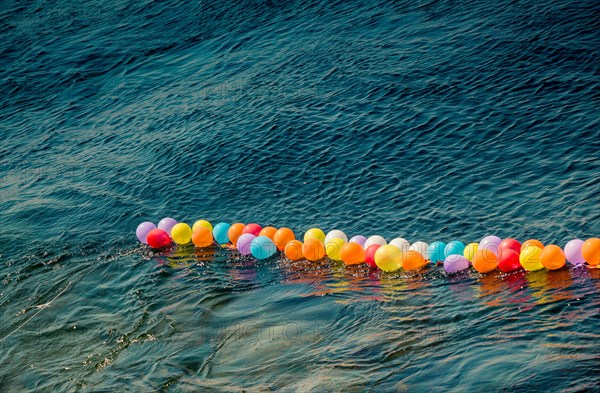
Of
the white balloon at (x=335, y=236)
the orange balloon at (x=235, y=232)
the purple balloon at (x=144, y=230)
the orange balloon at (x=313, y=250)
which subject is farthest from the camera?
the purple balloon at (x=144, y=230)

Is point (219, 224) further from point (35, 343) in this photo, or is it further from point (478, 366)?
point (478, 366)

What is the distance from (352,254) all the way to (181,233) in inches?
156

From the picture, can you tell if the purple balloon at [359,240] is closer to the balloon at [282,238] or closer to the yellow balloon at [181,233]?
the balloon at [282,238]

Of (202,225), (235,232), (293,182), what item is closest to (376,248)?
(235,232)

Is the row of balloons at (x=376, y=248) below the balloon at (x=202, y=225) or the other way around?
below

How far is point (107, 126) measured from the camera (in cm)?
2220

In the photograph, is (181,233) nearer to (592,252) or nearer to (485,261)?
(485,261)

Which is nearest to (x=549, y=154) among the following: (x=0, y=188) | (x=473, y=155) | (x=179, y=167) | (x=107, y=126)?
(x=473, y=155)

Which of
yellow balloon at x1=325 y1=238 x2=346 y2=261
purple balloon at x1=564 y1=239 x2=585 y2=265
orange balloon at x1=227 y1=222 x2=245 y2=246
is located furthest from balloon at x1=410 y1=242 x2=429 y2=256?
orange balloon at x1=227 y1=222 x2=245 y2=246

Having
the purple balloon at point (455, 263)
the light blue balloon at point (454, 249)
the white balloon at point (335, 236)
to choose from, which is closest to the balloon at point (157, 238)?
the white balloon at point (335, 236)

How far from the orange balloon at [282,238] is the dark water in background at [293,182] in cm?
43

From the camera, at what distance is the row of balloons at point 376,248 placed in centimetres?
1169

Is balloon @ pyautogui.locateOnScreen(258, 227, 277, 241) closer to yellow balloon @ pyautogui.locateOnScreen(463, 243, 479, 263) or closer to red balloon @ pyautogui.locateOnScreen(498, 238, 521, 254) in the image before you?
yellow balloon @ pyautogui.locateOnScreen(463, 243, 479, 263)

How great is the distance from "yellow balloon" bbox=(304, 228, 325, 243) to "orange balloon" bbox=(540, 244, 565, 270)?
14.4ft
